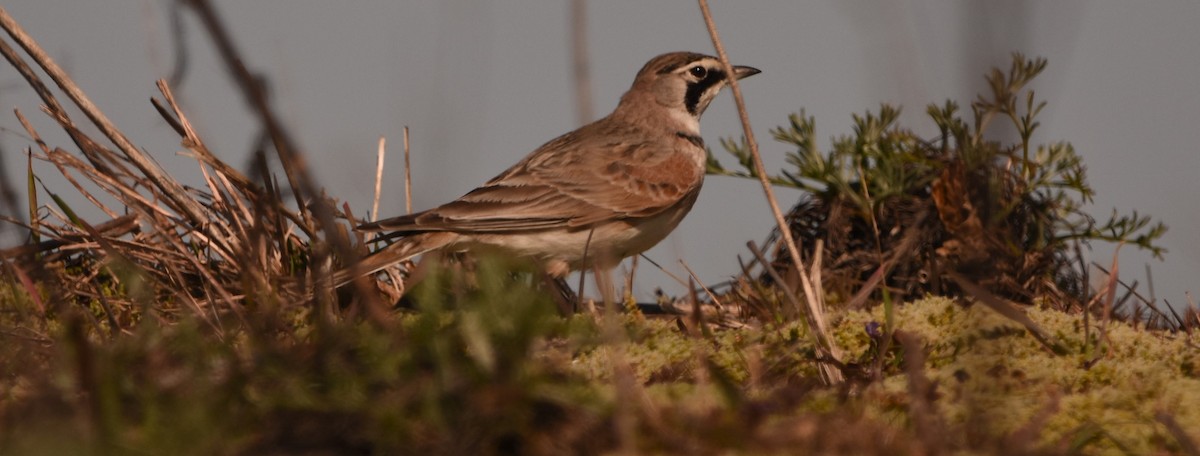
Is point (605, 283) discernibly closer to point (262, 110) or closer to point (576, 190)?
point (576, 190)

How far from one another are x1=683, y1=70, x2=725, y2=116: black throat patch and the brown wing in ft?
1.41

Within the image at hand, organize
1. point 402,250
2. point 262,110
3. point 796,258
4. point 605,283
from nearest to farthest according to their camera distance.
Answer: point 262,110 → point 796,258 → point 605,283 → point 402,250

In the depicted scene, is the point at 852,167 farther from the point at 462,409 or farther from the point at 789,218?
the point at 462,409

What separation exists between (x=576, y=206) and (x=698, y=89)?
4.87 ft

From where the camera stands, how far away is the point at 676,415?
2.42 m

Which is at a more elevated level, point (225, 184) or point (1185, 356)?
point (225, 184)

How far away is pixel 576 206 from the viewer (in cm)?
664

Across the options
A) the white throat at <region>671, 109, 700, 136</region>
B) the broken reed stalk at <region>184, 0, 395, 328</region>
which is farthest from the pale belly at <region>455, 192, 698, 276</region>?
the broken reed stalk at <region>184, 0, 395, 328</region>

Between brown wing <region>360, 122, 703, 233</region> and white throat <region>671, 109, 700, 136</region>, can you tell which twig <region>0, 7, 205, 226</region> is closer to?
brown wing <region>360, 122, 703, 233</region>

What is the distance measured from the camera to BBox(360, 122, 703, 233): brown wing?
6410 mm

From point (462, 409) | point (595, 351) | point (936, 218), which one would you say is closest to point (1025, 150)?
point (936, 218)

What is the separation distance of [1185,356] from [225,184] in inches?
154

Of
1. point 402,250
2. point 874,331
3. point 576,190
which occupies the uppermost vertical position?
point 576,190

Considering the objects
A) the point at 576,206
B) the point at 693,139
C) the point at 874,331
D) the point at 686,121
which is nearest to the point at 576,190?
the point at 576,206
